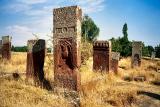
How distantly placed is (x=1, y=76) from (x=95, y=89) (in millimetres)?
4513

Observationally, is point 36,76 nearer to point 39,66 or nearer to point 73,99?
point 39,66

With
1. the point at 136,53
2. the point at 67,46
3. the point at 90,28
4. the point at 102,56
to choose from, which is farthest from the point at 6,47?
the point at 90,28

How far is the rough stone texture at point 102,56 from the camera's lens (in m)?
12.3

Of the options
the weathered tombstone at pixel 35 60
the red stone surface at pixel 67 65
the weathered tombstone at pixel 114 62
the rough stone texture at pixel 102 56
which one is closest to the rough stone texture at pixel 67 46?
the red stone surface at pixel 67 65

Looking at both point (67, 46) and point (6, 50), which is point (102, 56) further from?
point (6, 50)

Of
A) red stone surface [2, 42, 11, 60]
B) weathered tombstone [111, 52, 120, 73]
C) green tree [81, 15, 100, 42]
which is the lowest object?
weathered tombstone [111, 52, 120, 73]

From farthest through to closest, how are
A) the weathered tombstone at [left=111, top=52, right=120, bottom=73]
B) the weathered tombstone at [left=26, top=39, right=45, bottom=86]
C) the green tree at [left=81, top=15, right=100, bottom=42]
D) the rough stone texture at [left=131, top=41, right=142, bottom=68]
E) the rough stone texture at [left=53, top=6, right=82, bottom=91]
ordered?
1. the green tree at [left=81, top=15, right=100, bottom=42]
2. the rough stone texture at [left=131, top=41, right=142, bottom=68]
3. the weathered tombstone at [left=111, top=52, right=120, bottom=73]
4. the weathered tombstone at [left=26, top=39, right=45, bottom=86]
5. the rough stone texture at [left=53, top=6, right=82, bottom=91]

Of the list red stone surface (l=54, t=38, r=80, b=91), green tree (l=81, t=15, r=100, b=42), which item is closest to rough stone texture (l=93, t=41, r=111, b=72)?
red stone surface (l=54, t=38, r=80, b=91)

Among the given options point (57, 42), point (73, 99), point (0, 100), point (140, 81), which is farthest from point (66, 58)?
point (140, 81)

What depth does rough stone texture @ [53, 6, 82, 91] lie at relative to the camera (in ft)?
24.9

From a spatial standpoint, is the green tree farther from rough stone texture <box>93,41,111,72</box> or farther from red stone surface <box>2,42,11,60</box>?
rough stone texture <box>93,41,111,72</box>

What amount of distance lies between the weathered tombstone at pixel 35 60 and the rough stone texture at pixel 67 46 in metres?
2.31

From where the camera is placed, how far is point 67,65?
26.0 ft

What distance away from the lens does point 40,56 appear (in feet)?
34.0
